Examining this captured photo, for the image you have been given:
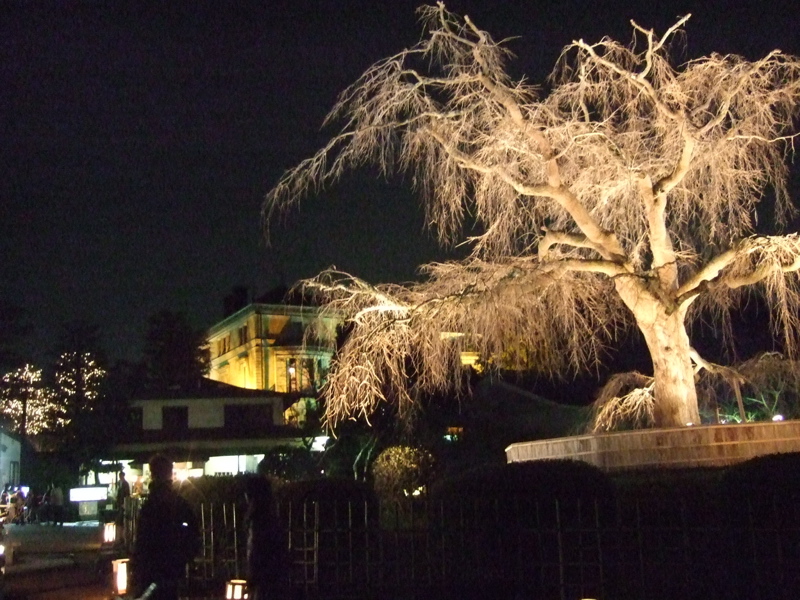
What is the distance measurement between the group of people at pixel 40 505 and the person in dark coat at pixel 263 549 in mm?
28857

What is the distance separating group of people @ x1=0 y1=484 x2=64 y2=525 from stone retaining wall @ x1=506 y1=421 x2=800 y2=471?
2713 cm

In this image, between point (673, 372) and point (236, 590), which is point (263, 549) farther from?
point (673, 372)

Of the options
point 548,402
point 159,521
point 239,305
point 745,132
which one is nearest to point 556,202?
point 745,132

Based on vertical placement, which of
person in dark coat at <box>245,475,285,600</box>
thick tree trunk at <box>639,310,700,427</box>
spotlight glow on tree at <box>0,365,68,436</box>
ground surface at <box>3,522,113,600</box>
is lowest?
ground surface at <box>3,522,113,600</box>

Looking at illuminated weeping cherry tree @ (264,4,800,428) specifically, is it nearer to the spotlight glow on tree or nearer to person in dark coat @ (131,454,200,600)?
person in dark coat @ (131,454,200,600)

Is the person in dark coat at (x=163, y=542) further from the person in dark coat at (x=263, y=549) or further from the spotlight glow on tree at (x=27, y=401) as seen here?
the spotlight glow on tree at (x=27, y=401)

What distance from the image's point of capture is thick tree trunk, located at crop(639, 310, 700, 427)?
13188mm

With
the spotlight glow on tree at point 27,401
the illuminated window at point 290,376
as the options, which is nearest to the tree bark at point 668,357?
the spotlight glow on tree at point 27,401

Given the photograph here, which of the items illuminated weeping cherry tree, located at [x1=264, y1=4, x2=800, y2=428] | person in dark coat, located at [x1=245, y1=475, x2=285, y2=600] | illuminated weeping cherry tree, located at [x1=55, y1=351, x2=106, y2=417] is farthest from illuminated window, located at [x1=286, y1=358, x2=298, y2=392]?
person in dark coat, located at [x1=245, y1=475, x2=285, y2=600]

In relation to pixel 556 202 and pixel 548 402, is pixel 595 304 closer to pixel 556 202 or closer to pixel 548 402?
pixel 556 202

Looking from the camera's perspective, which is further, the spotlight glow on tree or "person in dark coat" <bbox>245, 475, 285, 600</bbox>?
the spotlight glow on tree

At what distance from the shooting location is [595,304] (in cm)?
1436

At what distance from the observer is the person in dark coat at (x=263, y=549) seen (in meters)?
7.73

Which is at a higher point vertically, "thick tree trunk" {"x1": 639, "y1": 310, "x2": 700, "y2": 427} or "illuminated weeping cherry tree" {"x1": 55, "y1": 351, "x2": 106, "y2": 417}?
"illuminated weeping cherry tree" {"x1": 55, "y1": 351, "x2": 106, "y2": 417}
